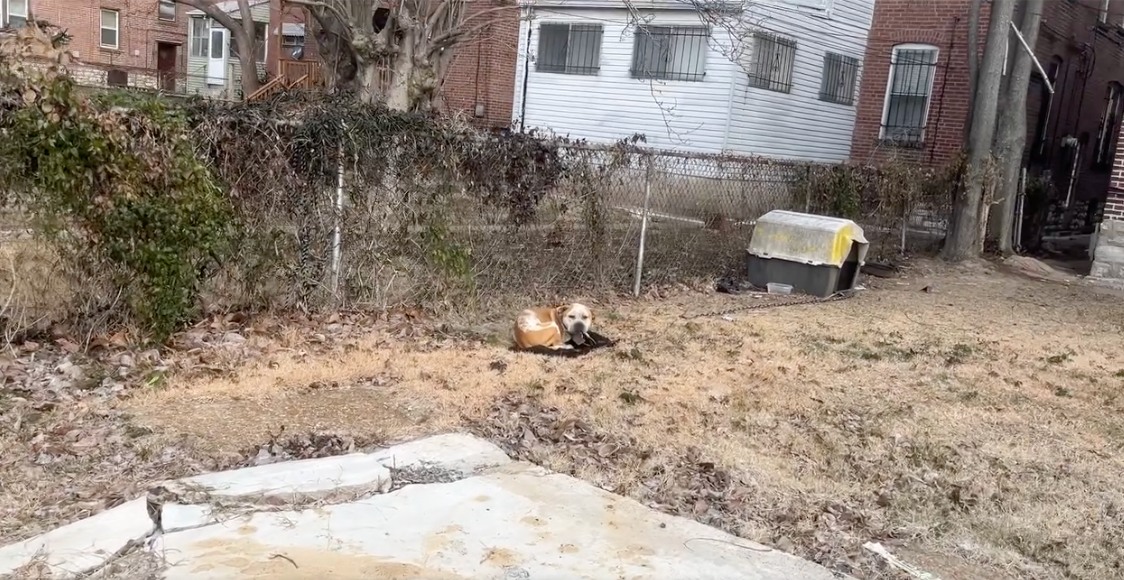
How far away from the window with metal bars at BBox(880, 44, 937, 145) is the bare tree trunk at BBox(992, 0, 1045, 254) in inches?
192

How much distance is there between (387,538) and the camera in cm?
341

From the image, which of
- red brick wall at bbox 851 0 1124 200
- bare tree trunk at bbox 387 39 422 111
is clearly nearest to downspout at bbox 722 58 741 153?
red brick wall at bbox 851 0 1124 200

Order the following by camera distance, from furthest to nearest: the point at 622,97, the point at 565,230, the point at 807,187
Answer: the point at 622,97
the point at 807,187
the point at 565,230

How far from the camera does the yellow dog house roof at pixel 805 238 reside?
9227mm

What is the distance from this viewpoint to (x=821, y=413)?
537cm

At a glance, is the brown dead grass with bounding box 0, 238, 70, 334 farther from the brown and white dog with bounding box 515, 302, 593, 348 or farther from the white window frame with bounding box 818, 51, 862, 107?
the white window frame with bounding box 818, 51, 862, 107

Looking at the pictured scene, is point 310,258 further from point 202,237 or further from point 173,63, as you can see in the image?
point 173,63

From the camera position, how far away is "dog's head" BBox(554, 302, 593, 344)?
21.1 feet

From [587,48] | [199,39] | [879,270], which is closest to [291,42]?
[199,39]

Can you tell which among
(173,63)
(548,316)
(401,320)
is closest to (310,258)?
(401,320)

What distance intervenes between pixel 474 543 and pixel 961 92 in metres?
17.2

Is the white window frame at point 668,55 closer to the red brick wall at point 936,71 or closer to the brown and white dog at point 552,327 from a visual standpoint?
the red brick wall at point 936,71

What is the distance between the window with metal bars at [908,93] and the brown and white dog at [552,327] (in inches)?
555

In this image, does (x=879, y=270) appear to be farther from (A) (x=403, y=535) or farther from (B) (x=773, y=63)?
(A) (x=403, y=535)
